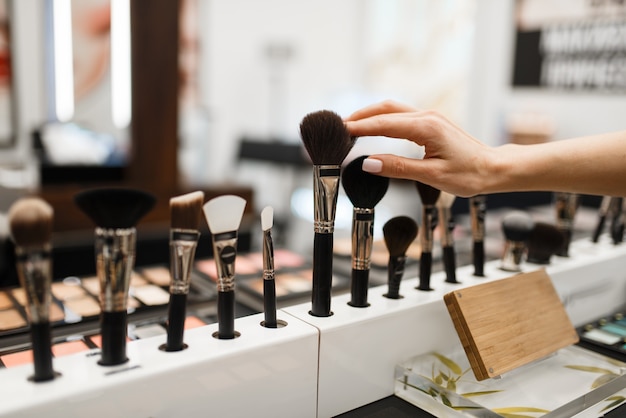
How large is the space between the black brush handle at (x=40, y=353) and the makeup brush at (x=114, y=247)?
0.04m

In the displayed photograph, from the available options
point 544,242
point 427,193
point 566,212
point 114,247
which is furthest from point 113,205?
point 566,212

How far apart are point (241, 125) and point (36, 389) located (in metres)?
3.72

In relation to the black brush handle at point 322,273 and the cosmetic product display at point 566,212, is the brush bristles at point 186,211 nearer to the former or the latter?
the black brush handle at point 322,273

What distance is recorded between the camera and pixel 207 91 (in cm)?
383

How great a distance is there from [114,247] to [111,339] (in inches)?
3.2

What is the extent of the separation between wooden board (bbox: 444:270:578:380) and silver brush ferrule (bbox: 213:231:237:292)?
0.81ft

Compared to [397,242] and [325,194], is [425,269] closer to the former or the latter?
[397,242]

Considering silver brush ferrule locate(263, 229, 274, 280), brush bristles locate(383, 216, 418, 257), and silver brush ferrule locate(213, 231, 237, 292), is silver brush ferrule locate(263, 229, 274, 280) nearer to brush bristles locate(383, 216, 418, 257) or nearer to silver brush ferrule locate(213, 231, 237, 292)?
silver brush ferrule locate(213, 231, 237, 292)

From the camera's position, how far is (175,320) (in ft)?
1.63

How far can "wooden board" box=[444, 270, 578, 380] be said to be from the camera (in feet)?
1.98


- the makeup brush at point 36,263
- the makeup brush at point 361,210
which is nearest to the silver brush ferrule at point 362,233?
the makeup brush at point 361,210

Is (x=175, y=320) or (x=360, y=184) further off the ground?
(x=360, y=184)

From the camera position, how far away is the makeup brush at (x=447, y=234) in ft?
2.38

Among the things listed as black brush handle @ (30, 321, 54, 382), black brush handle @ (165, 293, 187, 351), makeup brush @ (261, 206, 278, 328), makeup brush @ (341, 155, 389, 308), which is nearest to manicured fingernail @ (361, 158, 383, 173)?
makeup brush @ (341, 155, 389, 308)
